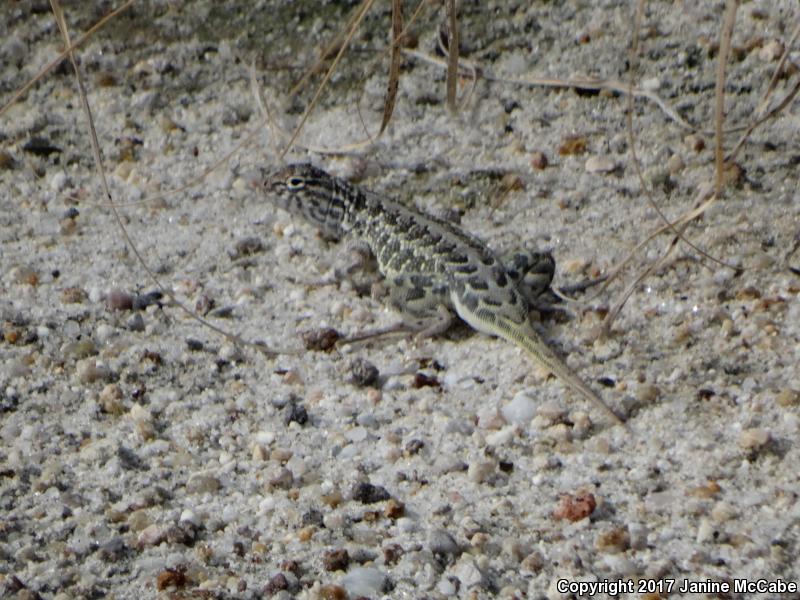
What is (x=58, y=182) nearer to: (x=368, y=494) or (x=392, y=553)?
(x=368, y=494)

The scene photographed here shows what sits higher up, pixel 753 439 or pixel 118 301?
pixel 118 301

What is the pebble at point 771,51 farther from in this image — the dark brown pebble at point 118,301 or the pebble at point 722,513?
the dark brown pebble at point 118,301

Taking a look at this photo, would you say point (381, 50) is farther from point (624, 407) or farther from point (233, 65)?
point (624, 407)

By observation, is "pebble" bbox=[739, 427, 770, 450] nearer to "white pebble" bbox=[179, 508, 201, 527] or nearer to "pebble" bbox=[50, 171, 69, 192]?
"white pebble" bbox=[179, 508, 201, 527]

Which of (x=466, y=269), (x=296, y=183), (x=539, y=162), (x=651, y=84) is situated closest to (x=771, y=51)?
(x=651, y=84)

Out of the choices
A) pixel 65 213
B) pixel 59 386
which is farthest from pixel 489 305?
pixel 65 213
